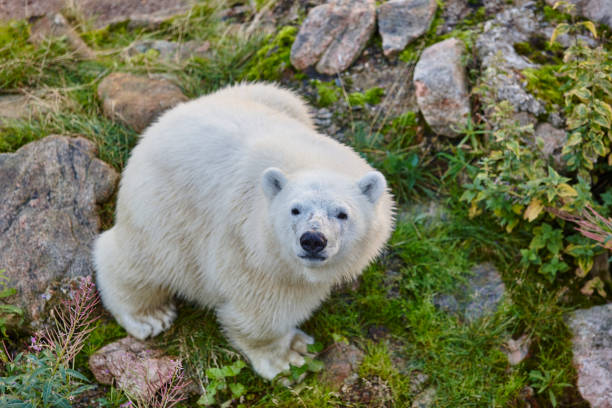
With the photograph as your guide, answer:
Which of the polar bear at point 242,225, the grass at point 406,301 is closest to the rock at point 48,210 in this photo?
the grass at point 406,301

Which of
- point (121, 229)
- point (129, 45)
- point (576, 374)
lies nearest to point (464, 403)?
point (576, 374)

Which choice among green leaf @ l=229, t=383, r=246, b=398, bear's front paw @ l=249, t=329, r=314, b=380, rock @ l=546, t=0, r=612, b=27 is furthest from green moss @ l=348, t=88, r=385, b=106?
green leaf @ l=229, t=383, r=246, b=398

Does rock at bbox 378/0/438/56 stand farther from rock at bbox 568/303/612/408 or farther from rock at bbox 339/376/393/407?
rock at bbox 339/376/393/407

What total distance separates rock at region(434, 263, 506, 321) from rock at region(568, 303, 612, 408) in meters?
0.56

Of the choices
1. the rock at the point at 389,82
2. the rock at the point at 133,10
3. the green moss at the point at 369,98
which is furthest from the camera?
the rock at the point at 133,10

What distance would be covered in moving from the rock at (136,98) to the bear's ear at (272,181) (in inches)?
101

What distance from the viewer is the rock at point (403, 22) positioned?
524cm

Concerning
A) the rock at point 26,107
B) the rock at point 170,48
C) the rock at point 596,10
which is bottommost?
the rock at point 170,48

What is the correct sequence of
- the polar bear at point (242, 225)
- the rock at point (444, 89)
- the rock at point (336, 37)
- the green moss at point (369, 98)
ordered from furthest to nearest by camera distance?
the rock at point (336, 37) → the green moss at point (369, 98) → the rock at point (444, 89) → the polar bear at point (242, 225)

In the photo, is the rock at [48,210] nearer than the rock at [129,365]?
No

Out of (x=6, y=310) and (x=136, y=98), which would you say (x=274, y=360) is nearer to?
(x=6, y=310)

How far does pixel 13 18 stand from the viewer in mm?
6500

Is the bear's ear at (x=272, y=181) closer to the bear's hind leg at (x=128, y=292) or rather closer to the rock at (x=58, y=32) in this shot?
the bear's hind leg at (x=128, y=292)

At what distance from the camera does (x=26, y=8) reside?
649 centimetres
